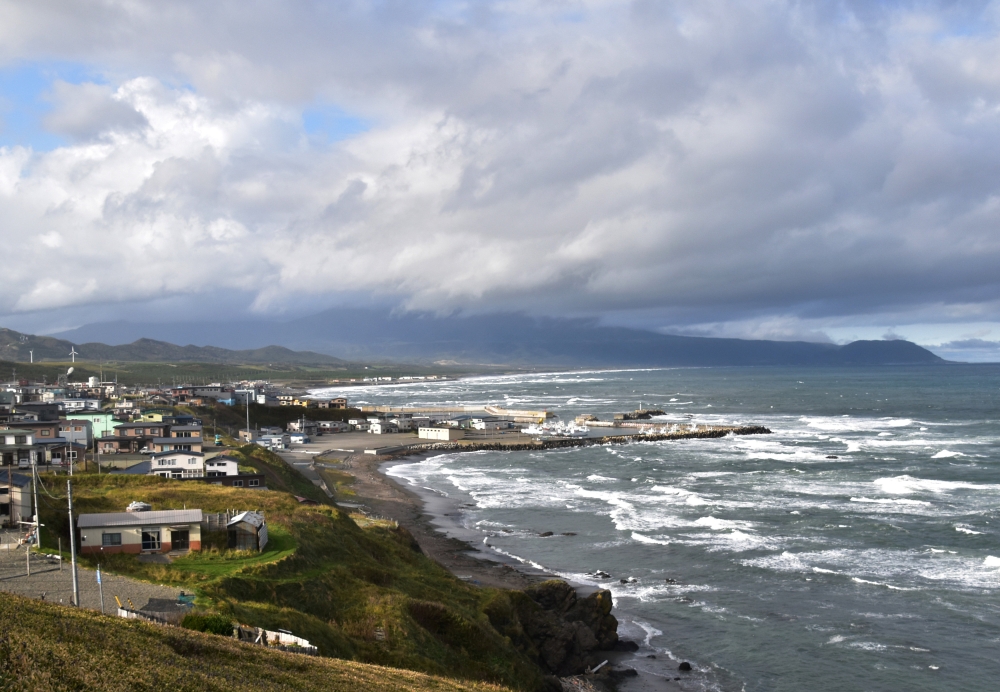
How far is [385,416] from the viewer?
147500mm

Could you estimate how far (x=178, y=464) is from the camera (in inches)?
2170

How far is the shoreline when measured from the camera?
31.6 meters

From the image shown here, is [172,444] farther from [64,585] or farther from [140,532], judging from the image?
[64,585]

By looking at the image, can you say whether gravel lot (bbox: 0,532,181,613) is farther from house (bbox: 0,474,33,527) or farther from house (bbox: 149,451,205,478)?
house (bbox: 149,451,205,478)

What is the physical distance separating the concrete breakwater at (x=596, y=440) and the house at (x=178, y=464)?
51.0 metres

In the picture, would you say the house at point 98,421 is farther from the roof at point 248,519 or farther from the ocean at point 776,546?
the roof at point 248,519

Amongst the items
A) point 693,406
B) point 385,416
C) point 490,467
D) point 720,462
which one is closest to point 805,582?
point 720,462

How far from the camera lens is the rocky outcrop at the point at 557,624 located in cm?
3127

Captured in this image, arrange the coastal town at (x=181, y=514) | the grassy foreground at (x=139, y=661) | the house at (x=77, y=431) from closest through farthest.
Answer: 1. the grassy foreground at (x=139, y=661)
2. the coastal town at (x=181, y=514)
3. the house at (x=77, y=431)

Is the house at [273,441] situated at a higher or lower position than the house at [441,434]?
higher

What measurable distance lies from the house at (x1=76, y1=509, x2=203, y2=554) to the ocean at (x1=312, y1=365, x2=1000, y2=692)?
63.0 feet

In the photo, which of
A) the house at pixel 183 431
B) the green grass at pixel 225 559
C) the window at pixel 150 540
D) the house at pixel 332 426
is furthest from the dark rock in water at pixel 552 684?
the house at pixel 332 426

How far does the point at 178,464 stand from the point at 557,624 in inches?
1332

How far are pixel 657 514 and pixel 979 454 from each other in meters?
47.3
